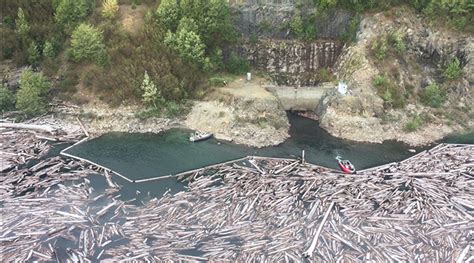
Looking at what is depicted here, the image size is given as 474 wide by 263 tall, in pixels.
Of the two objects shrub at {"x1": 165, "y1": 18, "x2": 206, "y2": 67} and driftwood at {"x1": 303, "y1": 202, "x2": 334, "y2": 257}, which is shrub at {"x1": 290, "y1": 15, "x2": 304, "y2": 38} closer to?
shrub at {"x1": 165, "y1": 18, "x2": 206, "y2": 67}

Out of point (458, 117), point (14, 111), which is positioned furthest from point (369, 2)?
point (14, 111)

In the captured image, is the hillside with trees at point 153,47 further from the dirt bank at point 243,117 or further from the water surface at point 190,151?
the water surface at point 190,151

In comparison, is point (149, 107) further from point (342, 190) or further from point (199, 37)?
point (342, 190)

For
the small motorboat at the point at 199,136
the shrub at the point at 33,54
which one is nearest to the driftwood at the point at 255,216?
the small motorboat at the point at 199,136

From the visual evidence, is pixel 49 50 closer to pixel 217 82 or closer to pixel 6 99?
pixel 6 99

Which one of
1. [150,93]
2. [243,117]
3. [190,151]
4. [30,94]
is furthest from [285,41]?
[30,94]

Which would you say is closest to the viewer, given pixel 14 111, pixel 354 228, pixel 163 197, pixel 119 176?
pixel 354 228
